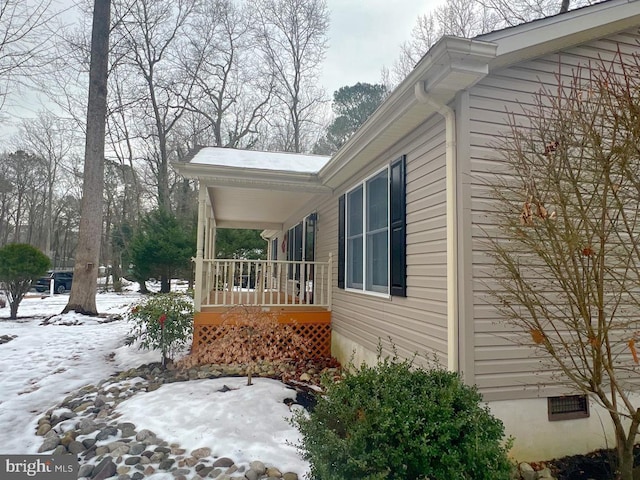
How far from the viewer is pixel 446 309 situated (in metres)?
3.05

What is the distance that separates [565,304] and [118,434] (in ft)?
12.6

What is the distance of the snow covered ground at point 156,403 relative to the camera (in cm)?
303

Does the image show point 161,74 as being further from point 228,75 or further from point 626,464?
point 626,464

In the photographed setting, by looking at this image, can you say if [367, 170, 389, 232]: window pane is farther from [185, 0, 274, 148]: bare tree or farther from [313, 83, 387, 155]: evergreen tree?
[185, 0, 274, 148]: bare tree

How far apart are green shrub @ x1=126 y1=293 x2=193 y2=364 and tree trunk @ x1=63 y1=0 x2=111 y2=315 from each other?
5.47m

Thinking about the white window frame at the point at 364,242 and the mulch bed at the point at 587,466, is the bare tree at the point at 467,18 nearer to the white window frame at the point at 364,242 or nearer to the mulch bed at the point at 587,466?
the white window frame at the point at 364,242

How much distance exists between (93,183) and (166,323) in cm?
698

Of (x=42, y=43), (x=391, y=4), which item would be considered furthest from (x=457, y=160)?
(x=391, y=4)

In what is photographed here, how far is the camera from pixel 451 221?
9.77ft

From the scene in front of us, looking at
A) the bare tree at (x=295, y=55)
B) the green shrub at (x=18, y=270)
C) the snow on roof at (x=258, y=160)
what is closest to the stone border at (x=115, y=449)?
the snow on roof at (x=258, y=160)

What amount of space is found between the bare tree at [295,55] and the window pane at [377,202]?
14473 mm

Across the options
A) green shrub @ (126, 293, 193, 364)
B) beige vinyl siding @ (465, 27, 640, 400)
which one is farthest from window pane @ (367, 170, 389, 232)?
green shrub @ (126, 293, 193, 364)

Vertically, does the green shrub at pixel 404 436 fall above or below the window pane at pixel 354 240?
below

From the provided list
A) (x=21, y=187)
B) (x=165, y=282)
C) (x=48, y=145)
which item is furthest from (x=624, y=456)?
(x=21, y=187)
